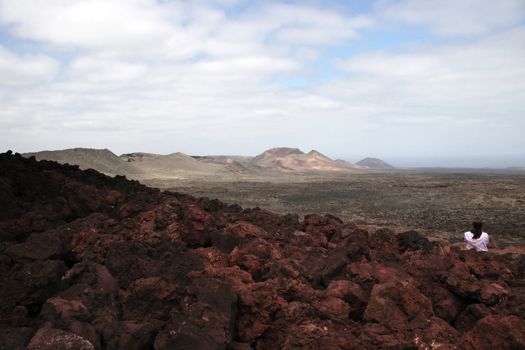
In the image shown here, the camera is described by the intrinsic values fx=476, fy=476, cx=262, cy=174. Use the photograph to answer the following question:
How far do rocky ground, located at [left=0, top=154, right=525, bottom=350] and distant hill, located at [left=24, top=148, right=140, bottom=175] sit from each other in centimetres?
4649

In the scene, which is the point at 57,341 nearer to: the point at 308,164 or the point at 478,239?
the point at 478,239

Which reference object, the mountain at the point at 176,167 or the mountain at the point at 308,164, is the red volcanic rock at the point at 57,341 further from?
the mountain at the point at 308,164

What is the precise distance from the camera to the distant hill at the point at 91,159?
5281 centimetres

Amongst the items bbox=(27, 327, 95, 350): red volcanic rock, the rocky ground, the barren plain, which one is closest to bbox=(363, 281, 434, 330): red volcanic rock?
the rocky ground

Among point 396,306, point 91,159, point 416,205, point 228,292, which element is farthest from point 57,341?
point 91,159

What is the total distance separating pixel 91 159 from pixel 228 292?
182 ft

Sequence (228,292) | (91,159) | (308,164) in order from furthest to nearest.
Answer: (308,164)
(91,159)
(228,292)

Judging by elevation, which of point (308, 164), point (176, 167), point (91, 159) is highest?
point (91, 159)

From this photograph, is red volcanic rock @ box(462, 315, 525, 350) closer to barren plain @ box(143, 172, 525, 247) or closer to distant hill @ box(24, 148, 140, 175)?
barren plain @ box(143, 172, 525, 247)

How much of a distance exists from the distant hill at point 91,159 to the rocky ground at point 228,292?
4649 centimetres

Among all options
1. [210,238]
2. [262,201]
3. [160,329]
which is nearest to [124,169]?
[262,201]

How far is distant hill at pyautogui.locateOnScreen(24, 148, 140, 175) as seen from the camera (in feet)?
173

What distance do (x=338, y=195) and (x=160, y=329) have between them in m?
27.5

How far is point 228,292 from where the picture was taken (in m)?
4.43
